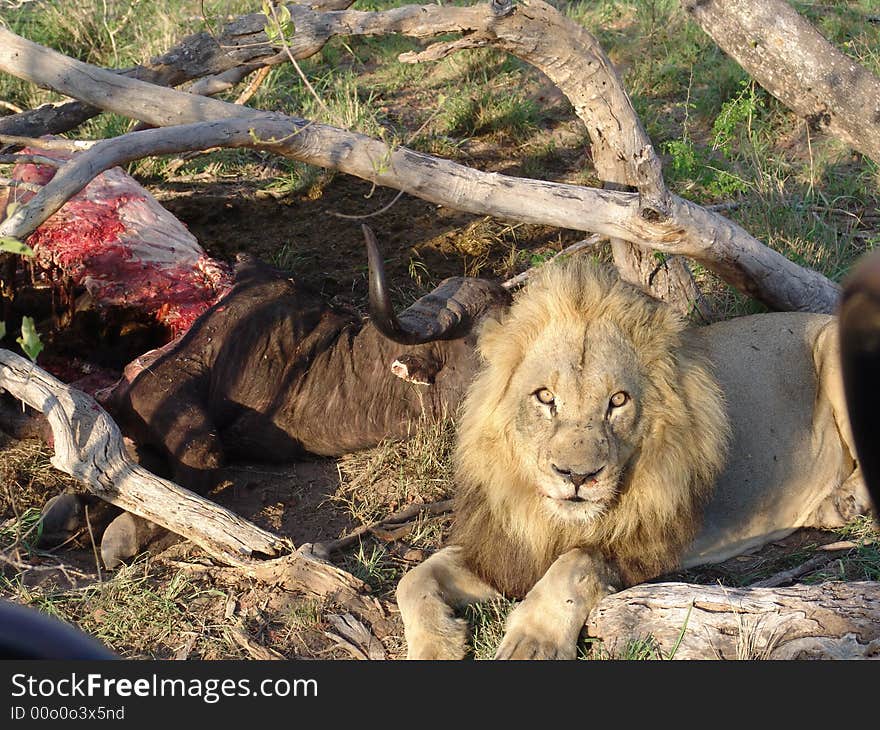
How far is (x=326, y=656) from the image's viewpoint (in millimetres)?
3574

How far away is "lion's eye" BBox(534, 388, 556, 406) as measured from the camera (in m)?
3.37

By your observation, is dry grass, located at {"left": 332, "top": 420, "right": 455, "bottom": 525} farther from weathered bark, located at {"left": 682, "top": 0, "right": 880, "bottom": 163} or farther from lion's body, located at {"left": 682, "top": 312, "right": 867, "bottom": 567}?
weathered bark, located at {"left": 682, "top": 0, "right": 880, "bottom": 163}

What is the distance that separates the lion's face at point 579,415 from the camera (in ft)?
10.6

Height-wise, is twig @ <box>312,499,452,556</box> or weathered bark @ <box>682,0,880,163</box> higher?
weathered bark @ <box>682,0,880,163</box>

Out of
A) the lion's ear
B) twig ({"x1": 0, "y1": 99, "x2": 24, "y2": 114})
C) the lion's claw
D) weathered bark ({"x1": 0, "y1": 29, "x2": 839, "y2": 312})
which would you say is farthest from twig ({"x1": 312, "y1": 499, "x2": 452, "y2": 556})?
twig ({"x1": 0, "y1": 99, "x2": 24, "y2": 114})

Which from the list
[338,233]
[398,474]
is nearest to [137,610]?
[398,474]

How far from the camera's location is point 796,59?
5289mm

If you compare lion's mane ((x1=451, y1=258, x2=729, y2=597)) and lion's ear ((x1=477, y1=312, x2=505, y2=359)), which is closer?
lion's mane ((x1=451, y1=258, x2=729, y2=597))

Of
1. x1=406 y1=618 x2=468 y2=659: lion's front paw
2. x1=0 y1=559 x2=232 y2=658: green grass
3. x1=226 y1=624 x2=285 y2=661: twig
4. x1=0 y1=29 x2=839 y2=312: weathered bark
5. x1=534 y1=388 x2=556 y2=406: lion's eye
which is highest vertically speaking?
x1=0 y1=29 x2=839 y2=312: weathered bark

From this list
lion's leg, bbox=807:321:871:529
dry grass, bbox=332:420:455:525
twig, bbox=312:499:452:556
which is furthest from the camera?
dry grass, bbox=332:420:455:525

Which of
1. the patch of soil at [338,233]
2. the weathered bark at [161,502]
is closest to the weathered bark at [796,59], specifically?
the patch of soil at [338,233]

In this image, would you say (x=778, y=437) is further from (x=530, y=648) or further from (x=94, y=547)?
(x=94, y=547)

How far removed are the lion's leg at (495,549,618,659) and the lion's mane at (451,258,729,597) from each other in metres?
0.11

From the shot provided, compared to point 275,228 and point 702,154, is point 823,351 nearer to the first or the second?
point 702,154
